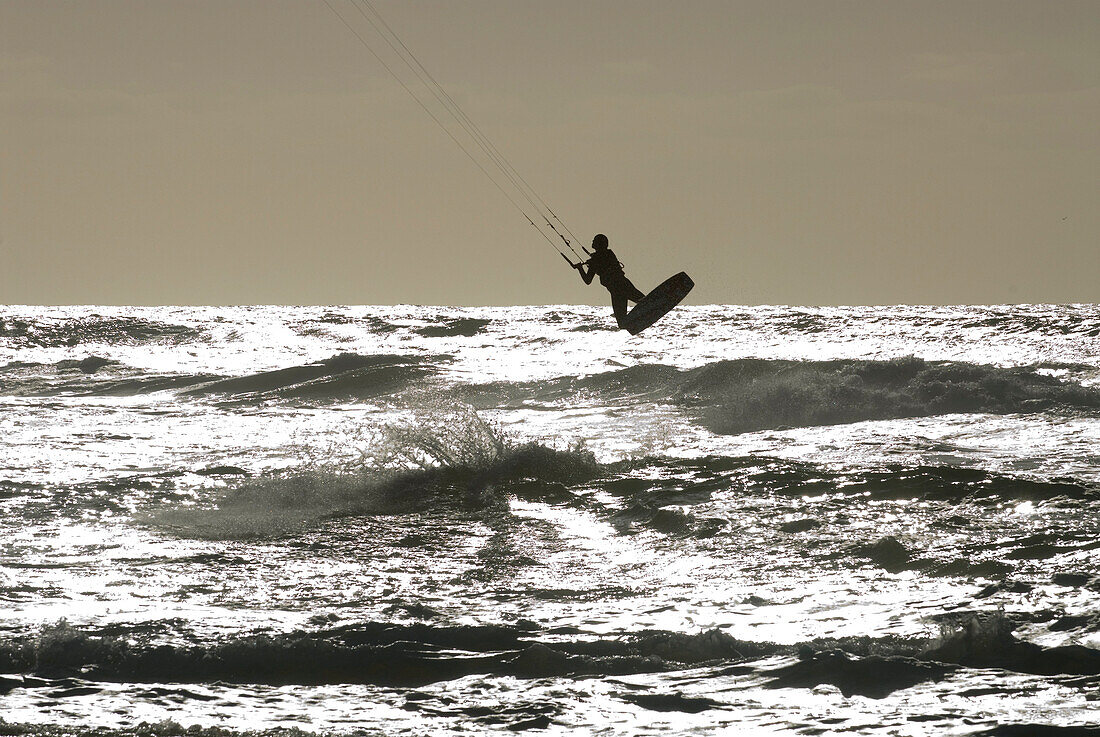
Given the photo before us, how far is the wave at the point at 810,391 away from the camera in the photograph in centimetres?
2000

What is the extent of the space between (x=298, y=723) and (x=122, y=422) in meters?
15.1

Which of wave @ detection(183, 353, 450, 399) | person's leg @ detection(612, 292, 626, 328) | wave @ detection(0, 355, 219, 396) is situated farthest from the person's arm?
wave @ detection(0, 355, 219, 396)

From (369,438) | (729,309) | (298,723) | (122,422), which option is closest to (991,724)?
(298,723)

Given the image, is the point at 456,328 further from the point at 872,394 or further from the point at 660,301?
the point at 660,301

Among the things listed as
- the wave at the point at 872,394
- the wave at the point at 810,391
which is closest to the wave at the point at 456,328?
the wave at the point at 810,391

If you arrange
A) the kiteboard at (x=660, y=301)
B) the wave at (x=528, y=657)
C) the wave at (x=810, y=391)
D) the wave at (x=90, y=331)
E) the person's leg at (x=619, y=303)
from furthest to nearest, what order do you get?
the wave at (x=90, y=331) < the wave at (x=810, y=391) < the kiteboard at (x=660, y=301) < the person's leg at (x=619, y=303) < the wave at (x=528, y=657)

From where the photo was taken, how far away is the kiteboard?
1454 centimetres

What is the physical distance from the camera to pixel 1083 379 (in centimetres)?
2261

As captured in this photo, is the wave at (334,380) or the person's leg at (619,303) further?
the wave at (334,380)

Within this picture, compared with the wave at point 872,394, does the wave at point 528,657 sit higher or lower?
lower

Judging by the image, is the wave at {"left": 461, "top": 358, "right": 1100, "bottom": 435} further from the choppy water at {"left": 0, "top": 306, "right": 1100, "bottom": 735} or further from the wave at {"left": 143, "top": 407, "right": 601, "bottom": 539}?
the wave at {"left": 143, "top": 407, "right": 601, "bottom": 539}

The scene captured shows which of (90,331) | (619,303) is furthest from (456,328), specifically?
(619,303)

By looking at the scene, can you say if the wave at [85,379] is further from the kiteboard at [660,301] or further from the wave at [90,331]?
the kiteboard at [660,301]

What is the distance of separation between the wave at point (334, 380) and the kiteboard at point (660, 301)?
1145cm
